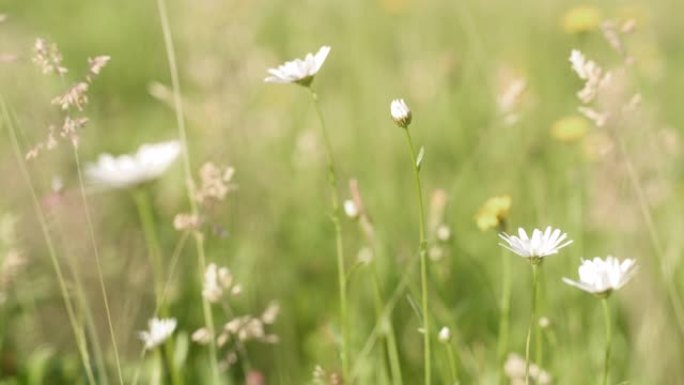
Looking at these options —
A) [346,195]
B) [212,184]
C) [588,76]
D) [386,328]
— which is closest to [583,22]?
[346,195]

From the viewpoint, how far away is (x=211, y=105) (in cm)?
209

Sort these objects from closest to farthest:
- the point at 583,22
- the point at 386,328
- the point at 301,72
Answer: the point at 301,72 → the point at 386,328 → the point at 583,22

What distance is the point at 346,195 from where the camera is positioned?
7.30ft

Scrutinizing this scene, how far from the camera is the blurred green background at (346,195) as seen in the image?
5.52 feet

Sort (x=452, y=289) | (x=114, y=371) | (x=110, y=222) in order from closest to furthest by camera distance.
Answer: (x=114, y=371) < (x=452, y=289) < (x=110, y=222)

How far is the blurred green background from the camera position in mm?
1683

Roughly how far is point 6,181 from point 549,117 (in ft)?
6.11

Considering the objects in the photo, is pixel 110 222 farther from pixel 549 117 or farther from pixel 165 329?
pixel 549 117

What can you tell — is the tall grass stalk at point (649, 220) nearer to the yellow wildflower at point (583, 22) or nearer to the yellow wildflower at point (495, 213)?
the yellow wildflower at point (495, 213)

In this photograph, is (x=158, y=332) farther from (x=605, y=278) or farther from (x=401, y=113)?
(x=605, y=278)

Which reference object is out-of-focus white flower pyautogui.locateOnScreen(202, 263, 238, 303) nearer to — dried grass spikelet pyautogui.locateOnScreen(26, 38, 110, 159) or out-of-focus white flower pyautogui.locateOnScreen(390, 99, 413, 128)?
dried grass spikelet pyautogui.locateOnScreen(26, 38, 110, 159)

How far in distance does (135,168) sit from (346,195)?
0.78 m

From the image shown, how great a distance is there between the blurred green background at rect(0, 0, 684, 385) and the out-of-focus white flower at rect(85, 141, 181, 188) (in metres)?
0.10

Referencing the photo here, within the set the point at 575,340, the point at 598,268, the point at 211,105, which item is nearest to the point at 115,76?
the point at 211,105
